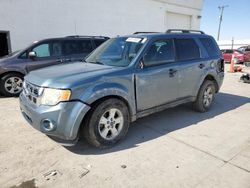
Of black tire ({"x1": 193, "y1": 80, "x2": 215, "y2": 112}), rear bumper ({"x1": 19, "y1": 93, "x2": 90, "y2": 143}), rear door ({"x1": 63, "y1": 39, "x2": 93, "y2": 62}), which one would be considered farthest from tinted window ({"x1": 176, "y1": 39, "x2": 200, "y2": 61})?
rear door ({"x1": 63, "y1": 39, "x2": 93, "y2": 62})

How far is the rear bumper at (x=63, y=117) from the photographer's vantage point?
307 centimetres

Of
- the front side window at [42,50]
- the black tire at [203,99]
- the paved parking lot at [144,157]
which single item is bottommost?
the paved parking lot at [144,157]

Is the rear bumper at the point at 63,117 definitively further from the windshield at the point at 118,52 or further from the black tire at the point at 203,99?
the black tire at the point at 203,99

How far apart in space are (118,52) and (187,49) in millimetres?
1590

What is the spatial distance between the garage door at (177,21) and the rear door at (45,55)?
38.1ft

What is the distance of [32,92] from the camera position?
3422mm

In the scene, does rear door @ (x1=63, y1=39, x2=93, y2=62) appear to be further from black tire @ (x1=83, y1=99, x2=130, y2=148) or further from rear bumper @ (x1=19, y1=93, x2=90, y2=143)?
rear bumper @ (x1=19, y1=93, x2=90, y2=143)

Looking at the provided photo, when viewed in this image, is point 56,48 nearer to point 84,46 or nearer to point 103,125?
point 84,46

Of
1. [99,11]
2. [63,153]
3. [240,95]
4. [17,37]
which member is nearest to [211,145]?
[63,153]

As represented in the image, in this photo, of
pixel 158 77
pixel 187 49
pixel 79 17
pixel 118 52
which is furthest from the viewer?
pixel 79 17

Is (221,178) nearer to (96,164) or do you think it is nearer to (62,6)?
(96,164)

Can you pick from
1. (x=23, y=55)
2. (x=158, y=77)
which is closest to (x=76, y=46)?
(x=23, y=55)

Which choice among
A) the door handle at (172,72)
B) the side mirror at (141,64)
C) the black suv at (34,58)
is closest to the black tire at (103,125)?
the side mirror at (141,64)

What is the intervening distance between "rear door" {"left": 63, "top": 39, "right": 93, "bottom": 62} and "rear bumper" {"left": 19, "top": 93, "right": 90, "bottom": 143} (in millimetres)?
4541
